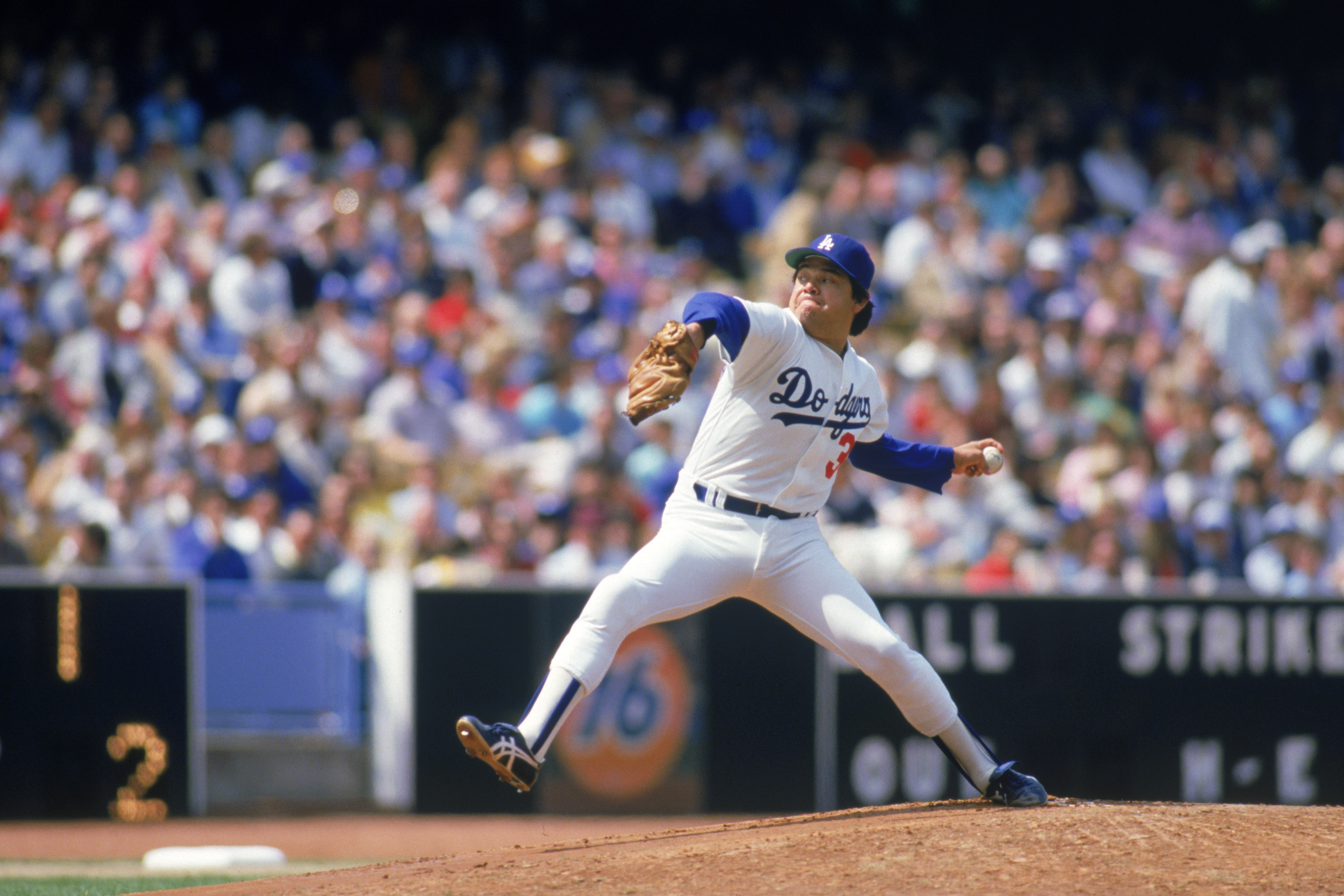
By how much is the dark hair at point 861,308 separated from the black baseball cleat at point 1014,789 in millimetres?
1570

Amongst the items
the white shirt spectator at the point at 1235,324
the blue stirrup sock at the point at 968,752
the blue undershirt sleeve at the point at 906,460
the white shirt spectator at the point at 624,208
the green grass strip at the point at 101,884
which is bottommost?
the green grass strip at the point at 101,884

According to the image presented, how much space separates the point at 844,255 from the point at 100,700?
17.7 feet

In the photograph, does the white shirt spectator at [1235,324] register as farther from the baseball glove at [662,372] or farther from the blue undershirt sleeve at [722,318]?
the baseball glove at [662,372]

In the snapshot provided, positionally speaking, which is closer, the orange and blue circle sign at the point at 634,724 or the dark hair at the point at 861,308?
the dark hair at the point at 861,308

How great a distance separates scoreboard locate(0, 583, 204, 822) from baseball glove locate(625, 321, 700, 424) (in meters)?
5.20

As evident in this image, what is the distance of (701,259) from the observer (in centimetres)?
1305

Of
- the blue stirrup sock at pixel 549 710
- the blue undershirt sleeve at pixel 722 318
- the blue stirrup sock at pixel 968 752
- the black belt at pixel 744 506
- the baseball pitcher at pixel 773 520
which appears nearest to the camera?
the blue undershirt sleeve at pixel 722 318

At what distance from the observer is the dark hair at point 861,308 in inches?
211

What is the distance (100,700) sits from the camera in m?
8.77

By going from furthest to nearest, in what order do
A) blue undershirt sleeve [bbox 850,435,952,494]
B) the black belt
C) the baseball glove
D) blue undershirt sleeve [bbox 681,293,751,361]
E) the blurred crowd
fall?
the blurred crowd < blue undershirt sleeve [bbox 850,435,952,494] < the black belt < blue undershirt sleeve [bbox 681,293,751,361] < the baseball glove

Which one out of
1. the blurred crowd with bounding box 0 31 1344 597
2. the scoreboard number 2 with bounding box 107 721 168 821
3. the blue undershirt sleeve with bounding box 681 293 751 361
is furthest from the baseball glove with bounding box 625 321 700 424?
the scoreboard number 2 with bounding box 107 721 168 821

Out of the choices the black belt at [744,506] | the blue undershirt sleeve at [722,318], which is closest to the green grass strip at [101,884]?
the black belt at [744,506]

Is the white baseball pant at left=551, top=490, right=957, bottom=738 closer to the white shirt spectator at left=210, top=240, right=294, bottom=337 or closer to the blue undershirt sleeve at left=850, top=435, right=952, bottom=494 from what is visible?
the blue undershirt sleeve at left=850, top=435, right=952, bottom=494

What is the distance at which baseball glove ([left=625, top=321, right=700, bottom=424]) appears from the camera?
172 inches
